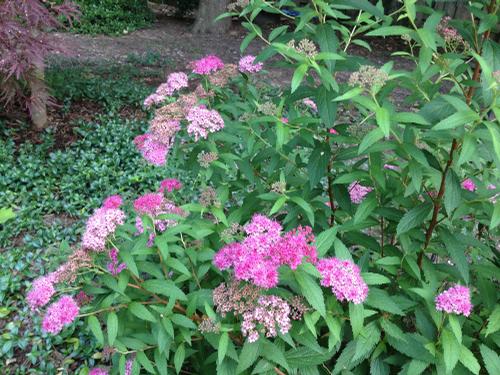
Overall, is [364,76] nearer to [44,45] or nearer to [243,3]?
[243,3]

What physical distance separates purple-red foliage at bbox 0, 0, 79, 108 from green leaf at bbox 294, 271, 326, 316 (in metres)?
3.37

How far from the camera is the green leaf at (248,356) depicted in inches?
56.3

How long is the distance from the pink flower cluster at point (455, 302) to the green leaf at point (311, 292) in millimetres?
393

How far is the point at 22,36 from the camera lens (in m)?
4.04

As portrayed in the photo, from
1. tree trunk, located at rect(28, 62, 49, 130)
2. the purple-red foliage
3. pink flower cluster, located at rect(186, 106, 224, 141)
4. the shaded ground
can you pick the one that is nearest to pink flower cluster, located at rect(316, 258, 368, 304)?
pink flower cluster, located at rect(186, 106, 224, 141)

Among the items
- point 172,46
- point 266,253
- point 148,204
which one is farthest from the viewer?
point 172,46

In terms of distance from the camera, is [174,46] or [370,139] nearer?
[370,139]

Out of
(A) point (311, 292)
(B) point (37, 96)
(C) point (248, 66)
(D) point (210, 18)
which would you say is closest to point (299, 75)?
(A) point (311, 292)

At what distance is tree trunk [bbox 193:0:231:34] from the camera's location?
891 centimetres

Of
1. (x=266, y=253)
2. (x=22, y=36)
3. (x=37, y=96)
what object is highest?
(x=266, y=253)

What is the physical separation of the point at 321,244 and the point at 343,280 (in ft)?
0.69

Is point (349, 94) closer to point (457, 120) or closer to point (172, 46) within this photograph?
point (457, 120)

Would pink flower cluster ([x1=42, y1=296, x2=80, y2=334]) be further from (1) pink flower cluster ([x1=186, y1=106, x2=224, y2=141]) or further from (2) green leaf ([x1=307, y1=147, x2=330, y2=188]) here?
(2) green leaf ([x1=307, y1=147, x2=330, y2=188])

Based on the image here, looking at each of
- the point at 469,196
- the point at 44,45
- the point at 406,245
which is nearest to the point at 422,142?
the point at 469,196
